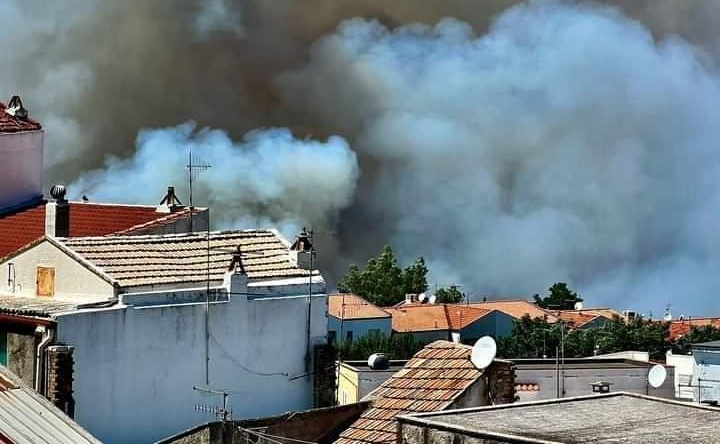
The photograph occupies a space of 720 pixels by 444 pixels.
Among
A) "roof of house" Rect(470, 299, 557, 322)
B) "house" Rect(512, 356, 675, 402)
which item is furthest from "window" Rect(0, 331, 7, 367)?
"roof of house" Rect(470, 299, 557, 322)

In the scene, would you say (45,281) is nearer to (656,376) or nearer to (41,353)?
(41,353)

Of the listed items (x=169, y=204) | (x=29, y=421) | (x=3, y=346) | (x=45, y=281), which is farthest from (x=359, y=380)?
(x=29, y=421)

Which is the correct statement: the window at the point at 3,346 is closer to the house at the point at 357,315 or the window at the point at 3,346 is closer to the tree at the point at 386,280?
the house at the point at 357,315

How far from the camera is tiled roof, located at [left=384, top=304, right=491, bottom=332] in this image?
5422cm

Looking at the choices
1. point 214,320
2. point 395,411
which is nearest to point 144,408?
point 214,320

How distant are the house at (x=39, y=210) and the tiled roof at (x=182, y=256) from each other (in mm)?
2077

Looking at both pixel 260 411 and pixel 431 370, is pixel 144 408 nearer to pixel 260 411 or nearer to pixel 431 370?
pixel 260 411

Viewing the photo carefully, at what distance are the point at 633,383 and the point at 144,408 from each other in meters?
8.51

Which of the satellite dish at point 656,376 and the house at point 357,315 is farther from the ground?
the house at point 357,315

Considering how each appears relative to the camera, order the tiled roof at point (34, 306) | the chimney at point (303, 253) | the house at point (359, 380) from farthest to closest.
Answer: the chimney at point (303, 253) → the house at point (359, 380) → the tiled roof at point (34, 306)

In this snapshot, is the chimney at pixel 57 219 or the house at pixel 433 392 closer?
the house at pixel 433 392

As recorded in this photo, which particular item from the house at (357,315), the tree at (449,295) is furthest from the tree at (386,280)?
the house at (357,315)

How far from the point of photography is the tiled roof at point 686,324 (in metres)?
53.6

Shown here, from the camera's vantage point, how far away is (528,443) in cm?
1795
